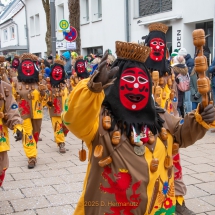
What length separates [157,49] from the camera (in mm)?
4457

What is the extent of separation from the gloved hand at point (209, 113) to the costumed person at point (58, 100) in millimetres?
4854

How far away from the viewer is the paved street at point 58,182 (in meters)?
4.44

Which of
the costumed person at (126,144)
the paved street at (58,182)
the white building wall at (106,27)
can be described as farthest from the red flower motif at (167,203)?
the white building wall at (106,27)

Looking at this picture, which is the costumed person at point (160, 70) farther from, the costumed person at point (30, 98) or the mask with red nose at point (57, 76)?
the mask with red nose at point (57, 76)

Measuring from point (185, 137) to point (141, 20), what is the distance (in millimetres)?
13686

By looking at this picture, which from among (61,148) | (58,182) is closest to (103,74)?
(58,182)

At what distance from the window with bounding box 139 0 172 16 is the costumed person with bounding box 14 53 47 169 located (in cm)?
903

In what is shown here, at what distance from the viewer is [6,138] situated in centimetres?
434

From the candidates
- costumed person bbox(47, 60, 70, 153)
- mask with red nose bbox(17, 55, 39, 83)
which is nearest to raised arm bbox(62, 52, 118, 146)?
mask with red nose bbox(17, 55, 39, 83)

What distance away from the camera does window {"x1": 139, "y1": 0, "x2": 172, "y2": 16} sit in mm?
14434

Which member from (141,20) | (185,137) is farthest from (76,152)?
(141,20)

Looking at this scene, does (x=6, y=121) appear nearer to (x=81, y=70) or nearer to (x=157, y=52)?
(x=157, y=52)

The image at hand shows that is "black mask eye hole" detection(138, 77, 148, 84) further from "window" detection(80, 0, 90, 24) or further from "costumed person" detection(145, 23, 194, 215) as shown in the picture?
"window" detection(80, 0, 90, 24)

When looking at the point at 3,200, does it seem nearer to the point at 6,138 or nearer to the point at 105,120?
the point at 6,138
